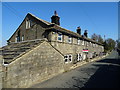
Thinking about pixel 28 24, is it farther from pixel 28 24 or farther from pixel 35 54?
pixel 35 54

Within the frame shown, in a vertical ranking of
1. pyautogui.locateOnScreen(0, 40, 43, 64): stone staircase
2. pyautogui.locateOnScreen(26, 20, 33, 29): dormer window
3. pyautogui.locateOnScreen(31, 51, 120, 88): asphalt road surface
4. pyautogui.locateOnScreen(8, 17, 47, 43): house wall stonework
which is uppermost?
pyautogui.locateOnScreen(26, 20, 33, 29): dormer window

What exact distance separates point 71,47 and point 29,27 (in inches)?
341

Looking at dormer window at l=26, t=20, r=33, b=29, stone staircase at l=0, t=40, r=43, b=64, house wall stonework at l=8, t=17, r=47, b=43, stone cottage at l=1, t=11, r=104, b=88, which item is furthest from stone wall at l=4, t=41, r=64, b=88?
dormer window at l=26, t=20, r=33, b=29

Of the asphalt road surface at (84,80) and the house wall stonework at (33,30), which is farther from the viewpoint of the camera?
the house wall stonework at (33,30)

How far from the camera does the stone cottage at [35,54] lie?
826 centimetres

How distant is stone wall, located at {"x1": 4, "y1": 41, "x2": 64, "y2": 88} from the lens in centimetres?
800

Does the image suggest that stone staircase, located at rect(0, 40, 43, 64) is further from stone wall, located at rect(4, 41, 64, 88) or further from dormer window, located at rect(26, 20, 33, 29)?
dormer window, located at rect(26, 20, 33, 29)

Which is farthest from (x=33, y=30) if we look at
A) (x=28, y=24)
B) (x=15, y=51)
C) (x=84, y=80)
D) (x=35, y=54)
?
(x=84, y=80)

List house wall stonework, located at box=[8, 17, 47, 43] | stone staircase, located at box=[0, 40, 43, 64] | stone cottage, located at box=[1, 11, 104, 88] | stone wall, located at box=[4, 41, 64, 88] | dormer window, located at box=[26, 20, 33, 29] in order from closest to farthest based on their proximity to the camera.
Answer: stone wall, located at box=[4, 41, 64, 88], stone cottage, located at box=[1, 11, 104, 88], stone staircase, located at box=[0, 40, 43, 64], house wall stonework, located at box=[8, 17, 47, 43], dormer window, located at box=[26, 20, 33, 29]

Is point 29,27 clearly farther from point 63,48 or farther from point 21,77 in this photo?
point 21,77

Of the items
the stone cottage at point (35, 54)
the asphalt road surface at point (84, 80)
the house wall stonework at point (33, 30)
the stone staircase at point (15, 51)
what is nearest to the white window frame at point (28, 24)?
the stone cottage at point (35, 54)

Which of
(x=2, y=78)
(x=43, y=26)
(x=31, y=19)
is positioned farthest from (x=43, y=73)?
(x=31, y=19)

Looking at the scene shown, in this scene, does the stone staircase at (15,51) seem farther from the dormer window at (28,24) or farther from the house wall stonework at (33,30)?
the dormer window at (28,24)

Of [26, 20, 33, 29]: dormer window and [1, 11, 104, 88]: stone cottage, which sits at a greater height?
[26, 20, 33, 29]: dormer window
